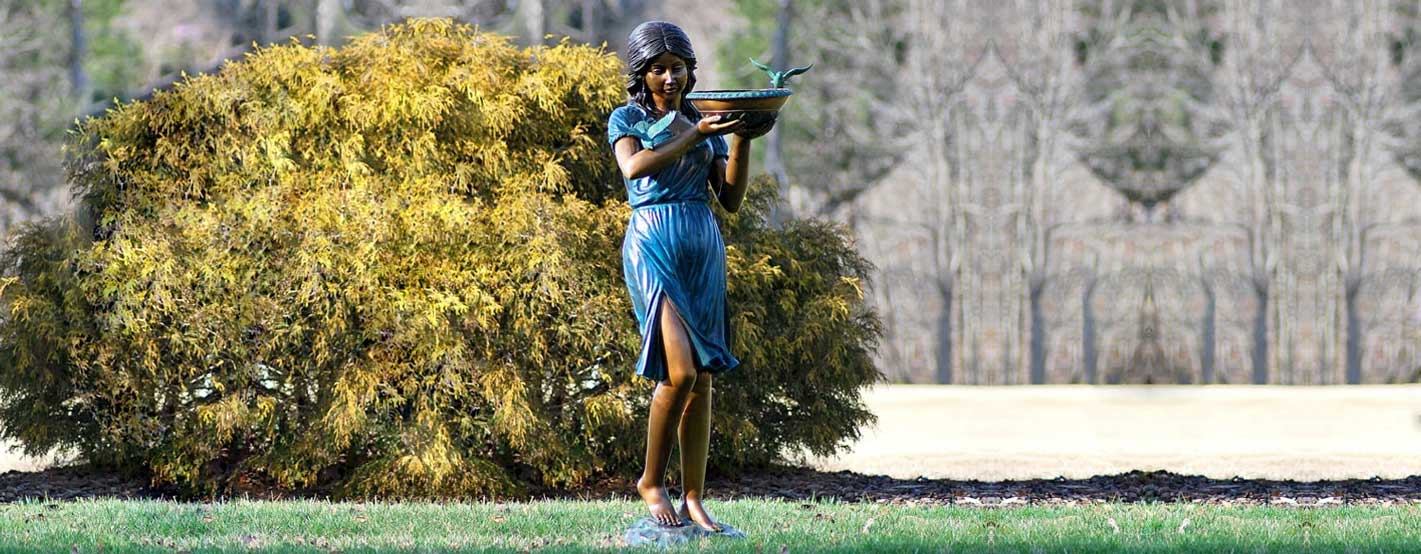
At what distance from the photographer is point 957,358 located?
60.3 ft

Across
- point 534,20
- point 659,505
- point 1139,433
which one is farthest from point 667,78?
point 534,20

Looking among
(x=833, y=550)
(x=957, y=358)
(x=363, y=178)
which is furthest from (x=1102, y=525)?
(x=957, y=358)

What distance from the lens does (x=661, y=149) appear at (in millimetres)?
5031

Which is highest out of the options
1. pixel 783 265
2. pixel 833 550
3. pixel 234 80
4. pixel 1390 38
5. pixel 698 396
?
pixel 1390 38

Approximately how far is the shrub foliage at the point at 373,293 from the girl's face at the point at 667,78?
2817mm

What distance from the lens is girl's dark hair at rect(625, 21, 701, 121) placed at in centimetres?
525

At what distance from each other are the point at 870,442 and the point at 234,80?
719 centimetres

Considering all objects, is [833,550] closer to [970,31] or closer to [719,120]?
[719,120]

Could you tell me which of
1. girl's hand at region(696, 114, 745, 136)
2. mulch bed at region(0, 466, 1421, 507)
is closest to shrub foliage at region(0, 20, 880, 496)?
mulch bed at region(0, 466, 1421, 507)

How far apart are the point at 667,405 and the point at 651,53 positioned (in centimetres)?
123

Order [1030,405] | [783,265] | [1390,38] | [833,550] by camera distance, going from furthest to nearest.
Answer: [1390,38] → [1030,405] → [783,265] → [833,550]

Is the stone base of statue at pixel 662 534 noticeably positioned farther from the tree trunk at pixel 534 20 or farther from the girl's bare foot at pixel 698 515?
the tree trunk at pixel 534 20

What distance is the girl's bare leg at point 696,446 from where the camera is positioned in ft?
17.5

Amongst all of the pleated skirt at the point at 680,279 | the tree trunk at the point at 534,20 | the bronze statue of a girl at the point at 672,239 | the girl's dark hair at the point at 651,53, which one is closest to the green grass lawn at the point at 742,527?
the bronze statue of a girl at the point at 672,239
